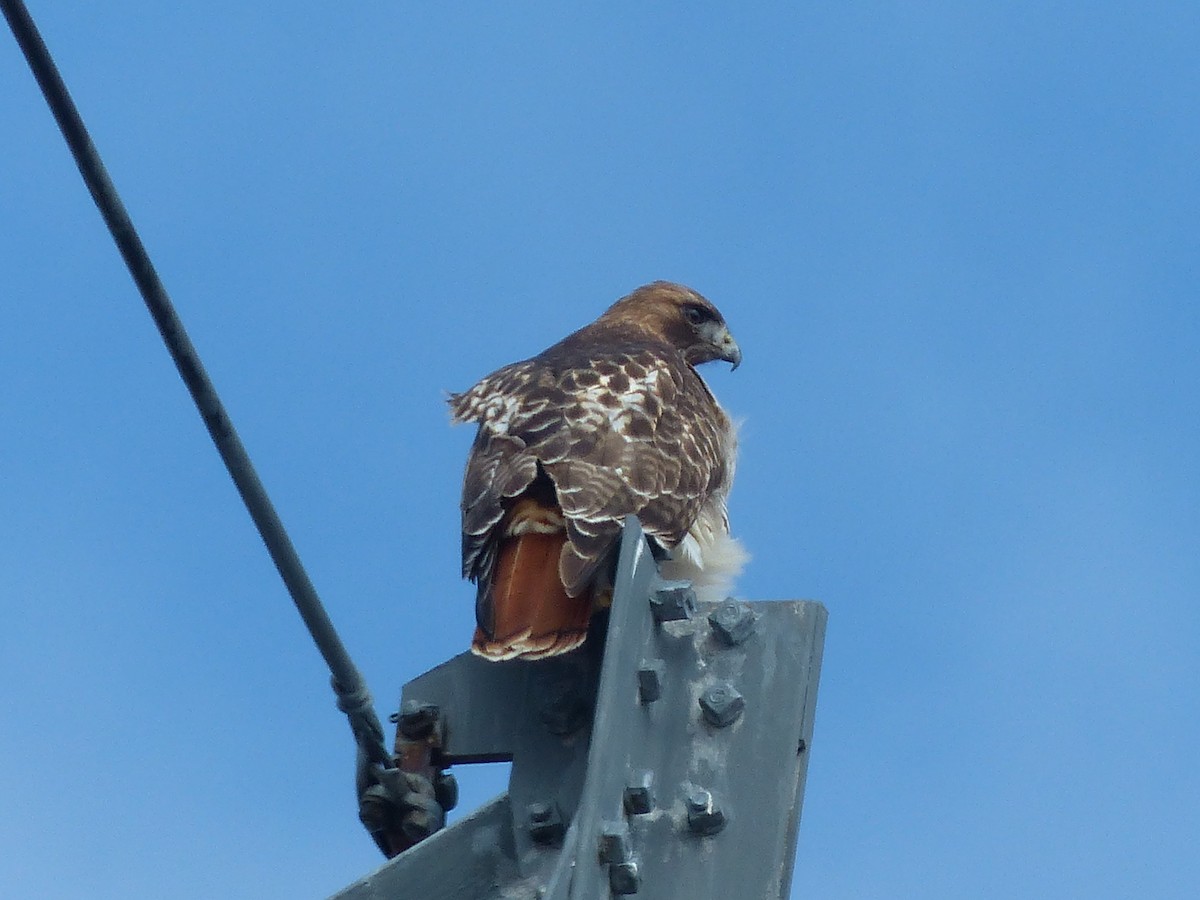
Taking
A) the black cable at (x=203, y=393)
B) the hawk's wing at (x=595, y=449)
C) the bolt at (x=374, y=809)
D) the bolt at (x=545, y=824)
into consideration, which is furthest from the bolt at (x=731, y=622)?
the hawk's wing at (x=595, y=449)

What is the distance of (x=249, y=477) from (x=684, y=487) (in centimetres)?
163

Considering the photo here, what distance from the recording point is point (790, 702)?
2.29 m

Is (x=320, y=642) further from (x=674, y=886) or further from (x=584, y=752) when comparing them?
(x=674, y=886)

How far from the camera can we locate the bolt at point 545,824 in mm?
2754

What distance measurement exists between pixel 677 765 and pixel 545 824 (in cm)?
65

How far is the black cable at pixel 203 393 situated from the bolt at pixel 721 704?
1.09 metres

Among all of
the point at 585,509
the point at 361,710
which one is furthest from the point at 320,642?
the point at 585,509

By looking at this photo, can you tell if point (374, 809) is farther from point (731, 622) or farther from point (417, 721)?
point (731, 622)

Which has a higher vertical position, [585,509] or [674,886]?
[585,509]

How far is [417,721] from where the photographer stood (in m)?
3.26

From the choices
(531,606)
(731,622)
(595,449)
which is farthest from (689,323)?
(731,622)

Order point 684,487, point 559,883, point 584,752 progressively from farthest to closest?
1. point 684,487
2. point 584,752
3. point 559,883

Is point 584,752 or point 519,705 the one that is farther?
point 519,705

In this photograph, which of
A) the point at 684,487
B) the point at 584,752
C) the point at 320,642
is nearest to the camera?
the point at 584,752
